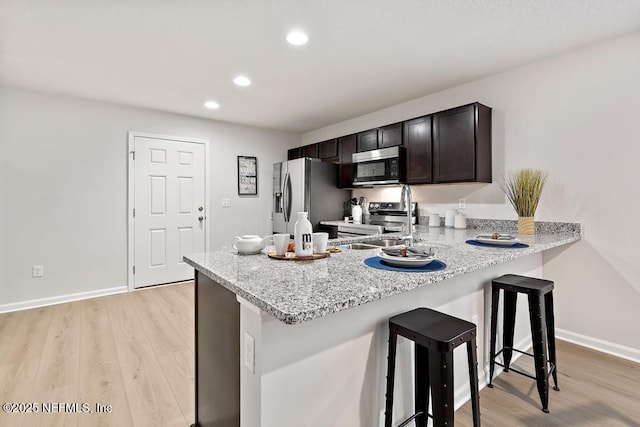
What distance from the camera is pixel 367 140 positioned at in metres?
4.07

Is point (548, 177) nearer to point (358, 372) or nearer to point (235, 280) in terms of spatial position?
point (358, 372)

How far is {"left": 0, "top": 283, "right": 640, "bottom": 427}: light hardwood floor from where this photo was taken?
1.68 meters

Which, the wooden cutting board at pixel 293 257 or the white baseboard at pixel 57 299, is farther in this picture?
the white baseboard at pixel 57 299

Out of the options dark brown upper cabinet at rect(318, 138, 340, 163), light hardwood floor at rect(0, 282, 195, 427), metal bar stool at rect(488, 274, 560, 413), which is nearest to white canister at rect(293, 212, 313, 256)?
light hardwood floor at rect(0, 282, 195, 427)

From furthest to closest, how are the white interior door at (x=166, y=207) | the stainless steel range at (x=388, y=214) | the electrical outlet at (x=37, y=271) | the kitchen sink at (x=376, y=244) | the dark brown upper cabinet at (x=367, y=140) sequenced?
the white interior door at (x=166, y=207), the dark brown upper cabinet at (x=367, y=140), the stainless steel range at (x=388, y=214), the electrical outlet at (x=37, y=271), the kitchen sink at (x=376, y=244)

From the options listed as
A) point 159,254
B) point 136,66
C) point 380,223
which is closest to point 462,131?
point 380,223

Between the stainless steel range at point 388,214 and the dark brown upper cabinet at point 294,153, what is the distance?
1702mm

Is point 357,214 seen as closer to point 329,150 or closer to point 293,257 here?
point 329,150

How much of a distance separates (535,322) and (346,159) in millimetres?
3102

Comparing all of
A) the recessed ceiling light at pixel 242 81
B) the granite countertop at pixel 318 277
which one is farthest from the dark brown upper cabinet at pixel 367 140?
the granite countertop at pixel 318 277

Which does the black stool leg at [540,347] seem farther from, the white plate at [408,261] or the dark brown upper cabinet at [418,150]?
the dark brown upper cabinet at [418,150]

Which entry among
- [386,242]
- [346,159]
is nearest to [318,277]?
[386,242]

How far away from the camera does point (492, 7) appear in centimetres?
201

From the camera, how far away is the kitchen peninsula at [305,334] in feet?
3.33
